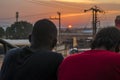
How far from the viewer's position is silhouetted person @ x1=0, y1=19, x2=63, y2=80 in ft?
11.3

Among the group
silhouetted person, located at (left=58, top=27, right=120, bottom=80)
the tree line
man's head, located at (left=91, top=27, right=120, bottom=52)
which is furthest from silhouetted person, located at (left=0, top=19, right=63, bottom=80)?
the tree line

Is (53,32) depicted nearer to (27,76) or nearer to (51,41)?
(51,41)

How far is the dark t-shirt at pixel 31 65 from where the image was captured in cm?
342

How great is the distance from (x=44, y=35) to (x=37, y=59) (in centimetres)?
22

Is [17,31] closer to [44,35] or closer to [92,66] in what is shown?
[44,35]

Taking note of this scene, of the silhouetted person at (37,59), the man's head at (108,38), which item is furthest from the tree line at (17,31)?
the man's head at (108,38)

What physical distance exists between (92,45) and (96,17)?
63.0 metres

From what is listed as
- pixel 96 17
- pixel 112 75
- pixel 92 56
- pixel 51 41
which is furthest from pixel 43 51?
pixel 96 17

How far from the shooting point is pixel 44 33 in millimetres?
3520

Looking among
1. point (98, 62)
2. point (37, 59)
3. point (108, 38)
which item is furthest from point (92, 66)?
point (37, 59)

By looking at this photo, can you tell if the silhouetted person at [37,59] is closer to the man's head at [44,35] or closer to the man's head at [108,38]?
the man's head at [44,35]

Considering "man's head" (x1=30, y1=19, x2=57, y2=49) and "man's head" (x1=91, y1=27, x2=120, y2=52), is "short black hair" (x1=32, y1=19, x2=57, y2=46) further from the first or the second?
"man's head" (x1=91, y1=27, x2=120, y2=52)

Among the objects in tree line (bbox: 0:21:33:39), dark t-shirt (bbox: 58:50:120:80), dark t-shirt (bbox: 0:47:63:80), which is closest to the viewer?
dark t-shirt (bbox: 58:50:120:80)

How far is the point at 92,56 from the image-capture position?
133 inches
